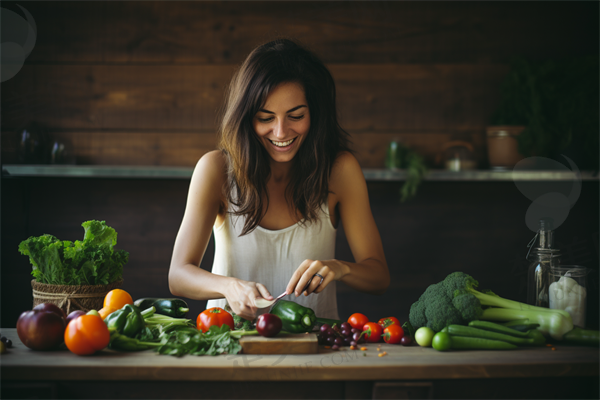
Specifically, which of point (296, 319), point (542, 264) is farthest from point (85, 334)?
point (542, 264)

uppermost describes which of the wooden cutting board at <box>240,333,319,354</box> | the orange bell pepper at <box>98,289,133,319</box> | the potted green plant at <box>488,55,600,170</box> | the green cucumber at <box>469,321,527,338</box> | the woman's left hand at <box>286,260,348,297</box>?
the potted green plant at <box>488,55,600,170</box>

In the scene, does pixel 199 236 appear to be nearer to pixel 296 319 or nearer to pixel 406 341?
pixel 296 319

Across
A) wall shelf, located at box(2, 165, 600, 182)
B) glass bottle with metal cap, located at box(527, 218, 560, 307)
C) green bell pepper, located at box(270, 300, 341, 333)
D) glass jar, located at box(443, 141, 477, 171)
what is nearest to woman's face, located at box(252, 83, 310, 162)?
green bell pepper, located at box(270, 300, 341, 333)

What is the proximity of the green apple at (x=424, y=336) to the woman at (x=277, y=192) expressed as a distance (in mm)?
326

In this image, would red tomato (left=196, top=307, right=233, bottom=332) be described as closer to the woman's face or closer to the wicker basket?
the wicker basket

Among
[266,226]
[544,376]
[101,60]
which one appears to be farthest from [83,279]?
[101,60]

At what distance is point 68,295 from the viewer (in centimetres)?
123

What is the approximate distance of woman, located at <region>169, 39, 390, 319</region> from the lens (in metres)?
1.40

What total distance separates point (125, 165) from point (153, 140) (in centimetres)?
21

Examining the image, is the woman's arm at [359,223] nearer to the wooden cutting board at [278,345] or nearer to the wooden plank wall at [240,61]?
the wooden cutting board at [278,345]

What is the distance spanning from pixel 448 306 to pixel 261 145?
777 millimetres

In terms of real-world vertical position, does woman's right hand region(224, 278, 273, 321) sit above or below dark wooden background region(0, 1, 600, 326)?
below

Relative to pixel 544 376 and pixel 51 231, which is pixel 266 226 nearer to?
Result: pixel 544 376

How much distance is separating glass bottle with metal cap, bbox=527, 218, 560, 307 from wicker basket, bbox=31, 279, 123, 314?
1.15 m
